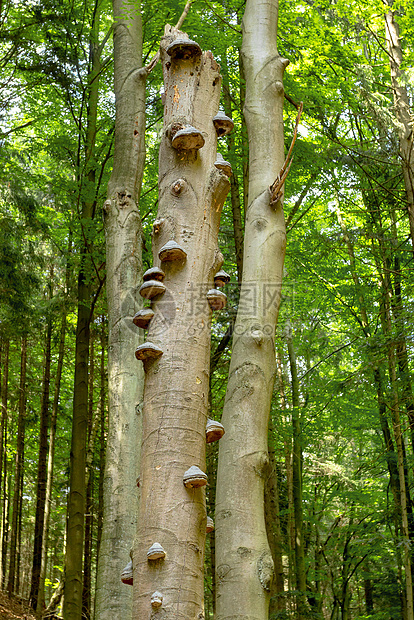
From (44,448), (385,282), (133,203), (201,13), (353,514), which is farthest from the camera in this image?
(44,448)

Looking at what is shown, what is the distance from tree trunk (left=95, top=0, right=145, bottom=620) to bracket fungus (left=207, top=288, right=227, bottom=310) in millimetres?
3126

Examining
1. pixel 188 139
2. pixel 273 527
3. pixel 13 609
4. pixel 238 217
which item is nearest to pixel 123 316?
pixel 188 139

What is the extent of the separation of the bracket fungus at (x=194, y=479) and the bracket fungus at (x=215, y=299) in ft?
2.15

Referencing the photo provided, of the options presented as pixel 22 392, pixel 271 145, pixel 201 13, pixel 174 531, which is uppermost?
pixel 201 13

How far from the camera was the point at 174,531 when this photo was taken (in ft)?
6.25

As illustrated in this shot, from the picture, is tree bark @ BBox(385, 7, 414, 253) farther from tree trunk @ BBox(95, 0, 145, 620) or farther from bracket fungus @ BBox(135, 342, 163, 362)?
bracket fungus @ BBox(135, 342, 163, 362)

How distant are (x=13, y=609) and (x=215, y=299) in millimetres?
14628

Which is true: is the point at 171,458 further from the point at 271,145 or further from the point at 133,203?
the point at 133,203

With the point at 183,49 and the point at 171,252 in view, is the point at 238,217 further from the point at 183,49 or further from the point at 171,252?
the point at 171,252

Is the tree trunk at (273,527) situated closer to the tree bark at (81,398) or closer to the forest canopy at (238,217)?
the forest canopy at (238,217)

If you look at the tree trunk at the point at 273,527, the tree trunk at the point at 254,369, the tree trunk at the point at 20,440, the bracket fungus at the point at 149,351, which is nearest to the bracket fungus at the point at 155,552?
the bracket fungus at the point at 149,351

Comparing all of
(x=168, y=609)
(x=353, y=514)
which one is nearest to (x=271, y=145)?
(x=168, y=609)

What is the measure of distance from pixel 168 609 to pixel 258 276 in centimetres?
290

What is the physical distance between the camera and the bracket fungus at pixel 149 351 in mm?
2115
